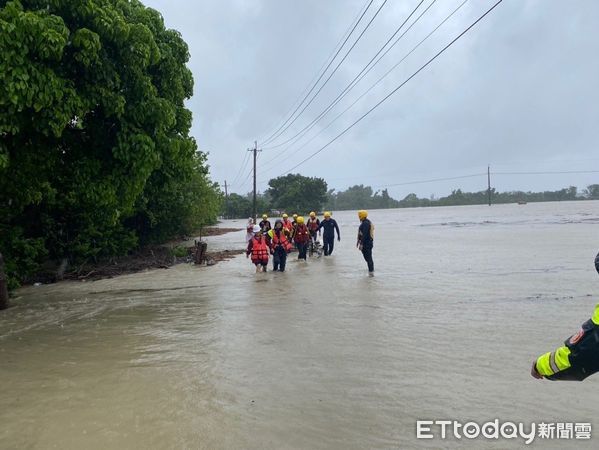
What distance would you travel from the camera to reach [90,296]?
11633 millimetres

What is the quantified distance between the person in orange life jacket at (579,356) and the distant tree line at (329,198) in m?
83.5

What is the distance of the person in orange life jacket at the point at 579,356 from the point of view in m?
2.65

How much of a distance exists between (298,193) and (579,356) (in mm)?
89280

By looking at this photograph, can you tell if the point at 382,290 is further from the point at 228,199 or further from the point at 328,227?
the point at 228,199

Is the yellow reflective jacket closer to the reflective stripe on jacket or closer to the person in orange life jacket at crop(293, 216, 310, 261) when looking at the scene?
the reflective stripe on jacket

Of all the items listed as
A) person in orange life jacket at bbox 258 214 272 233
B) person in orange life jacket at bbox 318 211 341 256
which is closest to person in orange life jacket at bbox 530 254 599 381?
person in orange life jacket at bbox 258 214 272 233

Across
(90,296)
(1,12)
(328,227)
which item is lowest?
(90,296)

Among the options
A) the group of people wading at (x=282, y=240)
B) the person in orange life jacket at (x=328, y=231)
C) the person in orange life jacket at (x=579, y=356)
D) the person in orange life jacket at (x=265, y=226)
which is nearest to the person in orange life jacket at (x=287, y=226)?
the group of people wading at (x=282, y=240)

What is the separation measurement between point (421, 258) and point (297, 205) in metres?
75.0

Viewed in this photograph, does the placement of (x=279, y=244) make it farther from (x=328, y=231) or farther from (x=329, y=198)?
(x=329, y=198)

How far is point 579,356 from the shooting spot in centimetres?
270

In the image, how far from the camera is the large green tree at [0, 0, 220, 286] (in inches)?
242

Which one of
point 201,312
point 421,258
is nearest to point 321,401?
point 201,312

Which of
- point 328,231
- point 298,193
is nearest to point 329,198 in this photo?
point 298,193
